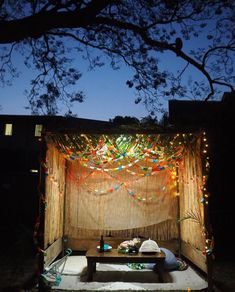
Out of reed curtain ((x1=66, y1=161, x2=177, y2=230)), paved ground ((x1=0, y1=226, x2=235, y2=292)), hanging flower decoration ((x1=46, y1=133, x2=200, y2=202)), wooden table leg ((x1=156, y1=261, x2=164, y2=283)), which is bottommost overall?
paved ground ((x1=0, y1=226, x2=235, y2=292))

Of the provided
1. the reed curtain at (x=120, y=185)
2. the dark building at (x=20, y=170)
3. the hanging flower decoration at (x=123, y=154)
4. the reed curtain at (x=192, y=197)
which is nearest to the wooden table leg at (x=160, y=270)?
the reed curtain at (x=192, y=197)

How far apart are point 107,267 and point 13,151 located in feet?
42.9

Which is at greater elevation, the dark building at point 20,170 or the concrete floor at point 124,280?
the dark building at point 20,170

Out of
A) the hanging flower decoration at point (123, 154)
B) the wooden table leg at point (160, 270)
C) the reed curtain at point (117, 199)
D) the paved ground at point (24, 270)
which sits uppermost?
the hanging flower decoration at point (123, 154)

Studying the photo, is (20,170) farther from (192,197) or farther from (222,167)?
(192,197)

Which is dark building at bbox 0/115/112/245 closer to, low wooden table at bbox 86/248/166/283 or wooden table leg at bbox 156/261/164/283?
low wooden table at bbox 86/248/166/283

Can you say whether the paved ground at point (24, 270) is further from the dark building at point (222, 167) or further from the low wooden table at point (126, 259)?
the dark building at point (222, 167)

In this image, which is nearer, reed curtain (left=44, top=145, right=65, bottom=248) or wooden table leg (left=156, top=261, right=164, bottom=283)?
wooden table leg (left=156, top=261, right=164, bottom=283)

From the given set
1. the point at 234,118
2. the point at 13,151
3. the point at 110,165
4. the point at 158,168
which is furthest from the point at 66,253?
the point at 13,151

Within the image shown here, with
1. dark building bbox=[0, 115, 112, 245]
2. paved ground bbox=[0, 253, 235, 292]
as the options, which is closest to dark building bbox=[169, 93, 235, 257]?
paved ground bbox=[0, 253, 235, 292]

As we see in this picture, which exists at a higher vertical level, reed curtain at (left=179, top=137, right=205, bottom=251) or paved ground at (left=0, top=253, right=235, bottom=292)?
reed curtain at (left=179, top=137, right=205, bottom=251)

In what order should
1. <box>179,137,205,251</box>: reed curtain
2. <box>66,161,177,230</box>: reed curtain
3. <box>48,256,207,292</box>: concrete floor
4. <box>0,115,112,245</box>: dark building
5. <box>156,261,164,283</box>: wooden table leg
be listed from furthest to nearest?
<box>0,115,112,245</box>: dark building → <box>66,161,177,230</box>: reed curtain → <box>179,137,205,251</box>: reed curtain → <box>156,261,164,283</box>: wooden table leg → <box>48,256,207,292</box>: concrete floor

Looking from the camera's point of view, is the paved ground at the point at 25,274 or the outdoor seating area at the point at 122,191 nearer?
the paved ground at the point at 25,274

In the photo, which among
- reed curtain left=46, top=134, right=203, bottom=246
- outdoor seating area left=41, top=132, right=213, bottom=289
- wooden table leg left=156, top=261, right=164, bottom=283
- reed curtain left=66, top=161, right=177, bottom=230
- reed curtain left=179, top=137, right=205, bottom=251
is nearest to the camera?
wooden table leg left=156, top=261, right=164, bottom=283
